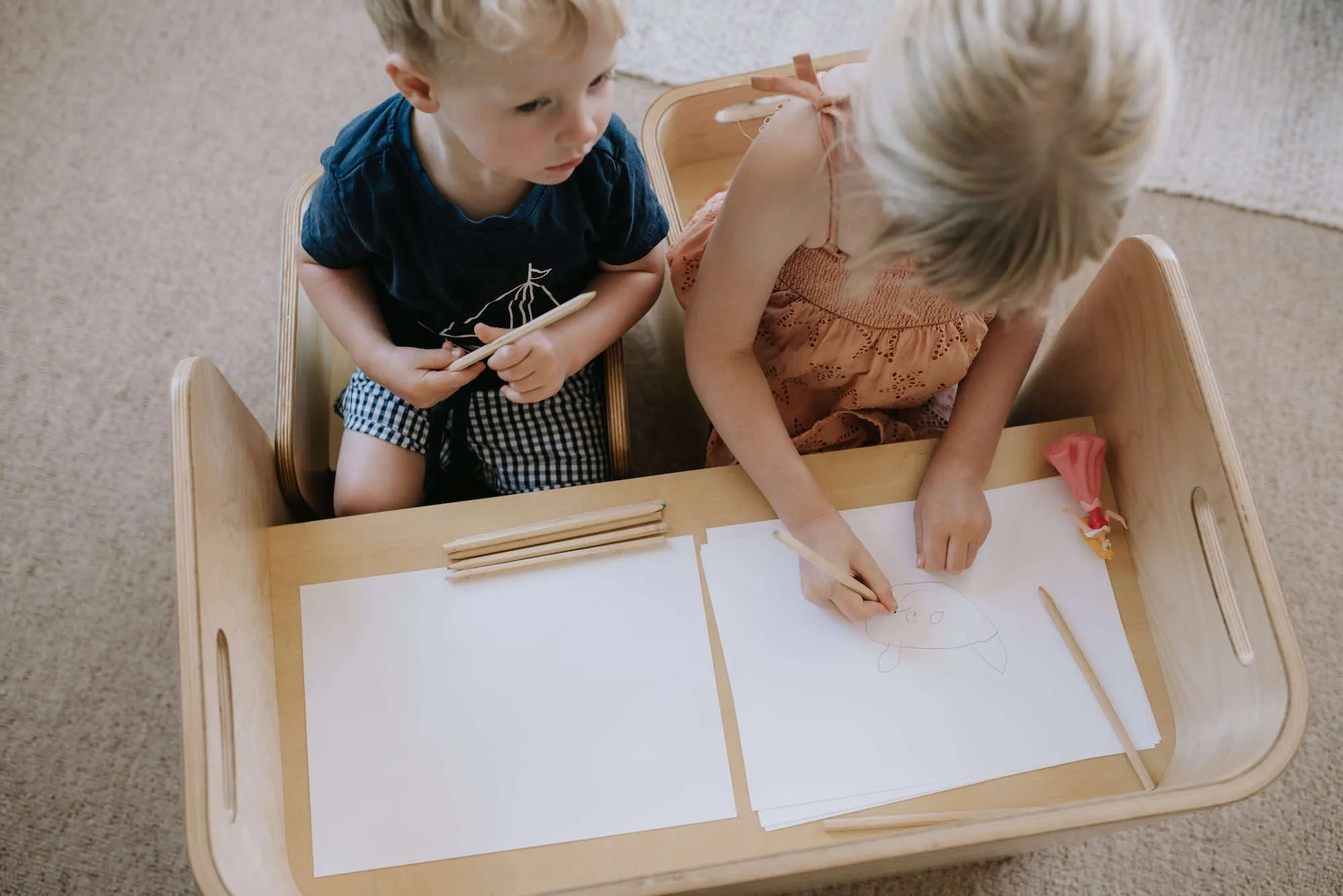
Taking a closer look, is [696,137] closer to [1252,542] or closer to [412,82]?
[412,82]

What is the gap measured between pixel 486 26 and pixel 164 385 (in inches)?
30.0

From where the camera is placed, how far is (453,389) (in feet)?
2.31

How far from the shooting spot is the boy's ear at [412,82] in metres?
0.53

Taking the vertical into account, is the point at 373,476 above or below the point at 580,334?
below

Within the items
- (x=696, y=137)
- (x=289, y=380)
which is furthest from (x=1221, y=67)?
(x=289, y=380)

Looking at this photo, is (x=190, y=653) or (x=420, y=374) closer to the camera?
(x=190, y=653)

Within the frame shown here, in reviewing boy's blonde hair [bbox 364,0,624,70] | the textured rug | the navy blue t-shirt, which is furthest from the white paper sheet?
the textured rug

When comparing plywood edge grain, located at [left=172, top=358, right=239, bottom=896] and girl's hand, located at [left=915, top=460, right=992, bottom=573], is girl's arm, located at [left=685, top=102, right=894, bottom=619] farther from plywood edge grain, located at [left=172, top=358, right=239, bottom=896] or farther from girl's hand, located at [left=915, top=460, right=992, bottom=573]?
plywood edge grain, located at [left=172, top=358, right=239, bottom=896]

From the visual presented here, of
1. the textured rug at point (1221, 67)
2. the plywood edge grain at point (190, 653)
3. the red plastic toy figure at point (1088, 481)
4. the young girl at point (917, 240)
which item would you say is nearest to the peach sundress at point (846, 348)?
the young girl at point (917, 240)

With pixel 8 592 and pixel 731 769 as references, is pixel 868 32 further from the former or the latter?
pixel 8 592

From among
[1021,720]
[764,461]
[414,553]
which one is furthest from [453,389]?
[1021,720]

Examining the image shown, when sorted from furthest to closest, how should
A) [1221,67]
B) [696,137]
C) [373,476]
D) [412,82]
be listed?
1. [1221,67]
2. [696,137]
3. [373,476]
4. [412,82]

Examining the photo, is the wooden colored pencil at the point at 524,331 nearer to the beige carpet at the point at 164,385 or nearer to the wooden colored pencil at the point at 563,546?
the wooden colored pencil at the point at 563,546

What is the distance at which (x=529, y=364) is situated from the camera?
66cm
